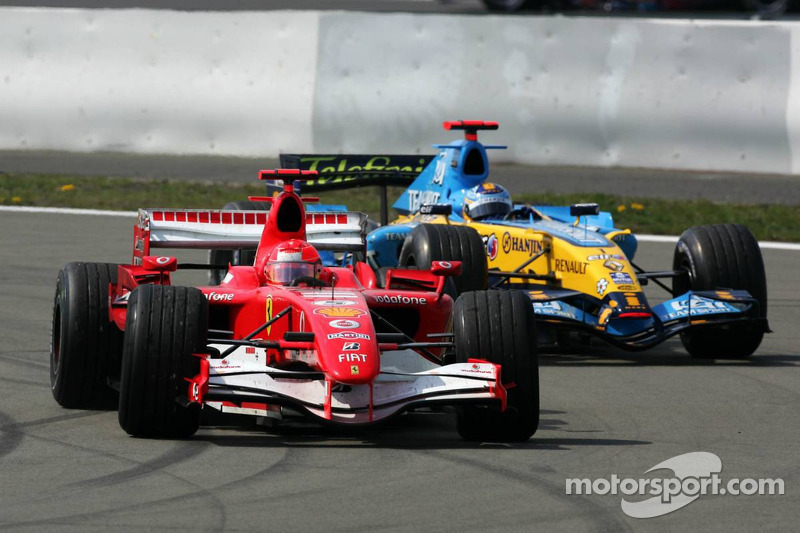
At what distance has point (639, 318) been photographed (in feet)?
38.2

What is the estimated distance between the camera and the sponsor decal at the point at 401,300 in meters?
9.26

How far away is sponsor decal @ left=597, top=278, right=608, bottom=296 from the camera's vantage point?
1188cm

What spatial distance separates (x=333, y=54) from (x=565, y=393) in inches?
525

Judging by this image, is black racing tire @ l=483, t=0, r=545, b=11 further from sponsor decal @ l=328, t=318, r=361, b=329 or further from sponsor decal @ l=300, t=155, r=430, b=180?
sponsor decal @ l=328, t=318, r=361, b=329

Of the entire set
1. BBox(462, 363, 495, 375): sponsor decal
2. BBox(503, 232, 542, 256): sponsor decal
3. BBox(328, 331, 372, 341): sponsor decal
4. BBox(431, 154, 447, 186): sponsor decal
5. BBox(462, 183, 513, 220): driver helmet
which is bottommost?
BBox(462, 363, 495, 375): sponsor decal

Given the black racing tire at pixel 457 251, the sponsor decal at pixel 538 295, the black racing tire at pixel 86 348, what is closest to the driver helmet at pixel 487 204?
the black racing tire at pixel 457 251

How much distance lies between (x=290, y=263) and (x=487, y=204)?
4775 mm

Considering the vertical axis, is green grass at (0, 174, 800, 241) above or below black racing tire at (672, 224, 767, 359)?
above

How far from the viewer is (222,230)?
10.9 m

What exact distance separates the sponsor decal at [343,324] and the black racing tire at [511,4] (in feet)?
75.9

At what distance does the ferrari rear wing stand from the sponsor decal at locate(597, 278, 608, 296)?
2.04 metres

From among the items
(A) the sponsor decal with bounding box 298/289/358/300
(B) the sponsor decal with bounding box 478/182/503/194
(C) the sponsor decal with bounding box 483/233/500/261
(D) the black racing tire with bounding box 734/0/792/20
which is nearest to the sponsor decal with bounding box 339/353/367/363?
(A) the sponsor decal with bounding box 298/289/358/300

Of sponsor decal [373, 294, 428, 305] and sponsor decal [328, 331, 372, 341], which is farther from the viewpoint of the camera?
sponsor decal [373, 294, 428, 305]

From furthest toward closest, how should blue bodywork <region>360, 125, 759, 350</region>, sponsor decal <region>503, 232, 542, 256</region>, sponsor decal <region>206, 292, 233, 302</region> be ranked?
1. sponsor decal <region>503, 232, 542, 256</region>
2. blue bodywork <region>360, 125, 759, 350</region>
3. sponsor decal <region>206, 292, 233, 302</region>
